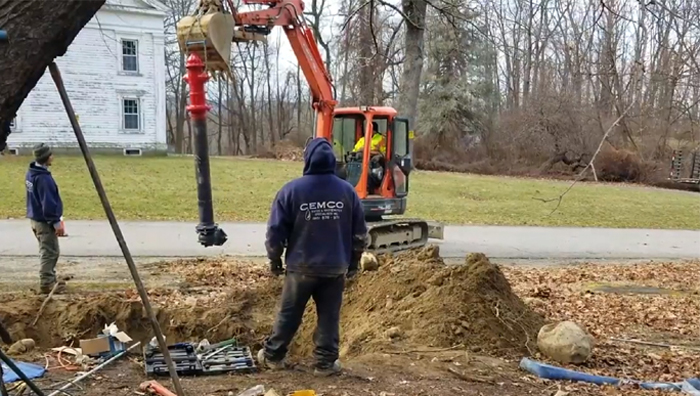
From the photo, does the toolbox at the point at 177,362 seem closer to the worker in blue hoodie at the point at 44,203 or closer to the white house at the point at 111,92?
the worker in blue hoodie at the point at 44,203

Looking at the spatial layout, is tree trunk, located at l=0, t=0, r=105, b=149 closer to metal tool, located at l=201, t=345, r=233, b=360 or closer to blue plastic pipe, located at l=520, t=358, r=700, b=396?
metal tool, located at l=201, t=345, r=233, b=360

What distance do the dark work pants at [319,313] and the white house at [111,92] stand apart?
2642 cm

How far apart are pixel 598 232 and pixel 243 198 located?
10.7m

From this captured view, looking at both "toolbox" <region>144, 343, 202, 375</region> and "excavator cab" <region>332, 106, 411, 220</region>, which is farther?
"excavator cab" <region>332, 106, 411, 220</region>

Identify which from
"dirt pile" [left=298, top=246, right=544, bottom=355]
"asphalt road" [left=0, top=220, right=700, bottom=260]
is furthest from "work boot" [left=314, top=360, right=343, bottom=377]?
"asphalt road" [left=0, top=220, right=700, bottom=260]

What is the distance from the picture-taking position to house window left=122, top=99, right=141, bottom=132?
3181cm

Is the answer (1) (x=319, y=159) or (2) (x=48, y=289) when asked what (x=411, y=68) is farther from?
(1) (x=319, y=159)

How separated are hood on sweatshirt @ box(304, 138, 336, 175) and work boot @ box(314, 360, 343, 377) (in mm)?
1634

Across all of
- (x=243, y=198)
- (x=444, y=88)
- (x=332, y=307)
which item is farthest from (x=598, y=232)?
(x=444, y=88)

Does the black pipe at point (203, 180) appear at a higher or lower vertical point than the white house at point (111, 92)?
lower

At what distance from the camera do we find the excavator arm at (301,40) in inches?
353

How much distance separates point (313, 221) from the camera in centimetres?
564

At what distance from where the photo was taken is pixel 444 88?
40.5 metres

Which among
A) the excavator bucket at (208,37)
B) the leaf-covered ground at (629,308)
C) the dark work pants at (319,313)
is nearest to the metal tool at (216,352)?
the dark work pants at (319,313)
